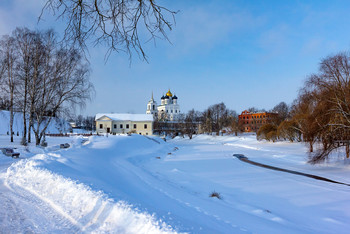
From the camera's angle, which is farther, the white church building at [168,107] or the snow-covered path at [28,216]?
the white church building at [168,107]

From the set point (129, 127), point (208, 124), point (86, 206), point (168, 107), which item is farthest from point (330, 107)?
point (168, 107)

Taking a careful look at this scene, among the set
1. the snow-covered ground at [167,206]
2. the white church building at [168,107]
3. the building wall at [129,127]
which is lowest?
the snow-covered ground at [167,206]

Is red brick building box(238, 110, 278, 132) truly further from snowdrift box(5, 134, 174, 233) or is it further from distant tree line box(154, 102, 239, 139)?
snowdrift box(5, 134, 174, 233)

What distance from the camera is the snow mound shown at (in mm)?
3430

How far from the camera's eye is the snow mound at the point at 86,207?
3.43 metres

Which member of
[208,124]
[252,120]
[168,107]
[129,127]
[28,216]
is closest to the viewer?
[28,216]

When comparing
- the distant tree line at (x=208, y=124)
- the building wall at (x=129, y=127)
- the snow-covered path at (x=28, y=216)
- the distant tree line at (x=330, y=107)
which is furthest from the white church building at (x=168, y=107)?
the snow-covered path at (x=28, y=216)

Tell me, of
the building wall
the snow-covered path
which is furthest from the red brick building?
the snow-covered path

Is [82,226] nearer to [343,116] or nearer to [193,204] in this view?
[193,204]

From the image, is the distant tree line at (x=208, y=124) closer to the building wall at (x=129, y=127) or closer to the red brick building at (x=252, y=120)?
the building wall at (x=129, y=127)

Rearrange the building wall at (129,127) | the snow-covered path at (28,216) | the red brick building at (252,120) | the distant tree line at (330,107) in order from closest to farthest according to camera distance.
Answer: the snow-covered path at (28,216) < the distant tree line at (330,107) < the building wall at (129,127) < the red brick building at (252,120)

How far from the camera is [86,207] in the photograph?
4336mm

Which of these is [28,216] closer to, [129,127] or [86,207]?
[86,207]

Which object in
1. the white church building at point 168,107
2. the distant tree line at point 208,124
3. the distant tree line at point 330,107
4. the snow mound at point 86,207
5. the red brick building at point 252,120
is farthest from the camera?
the white church building at point 168,107
